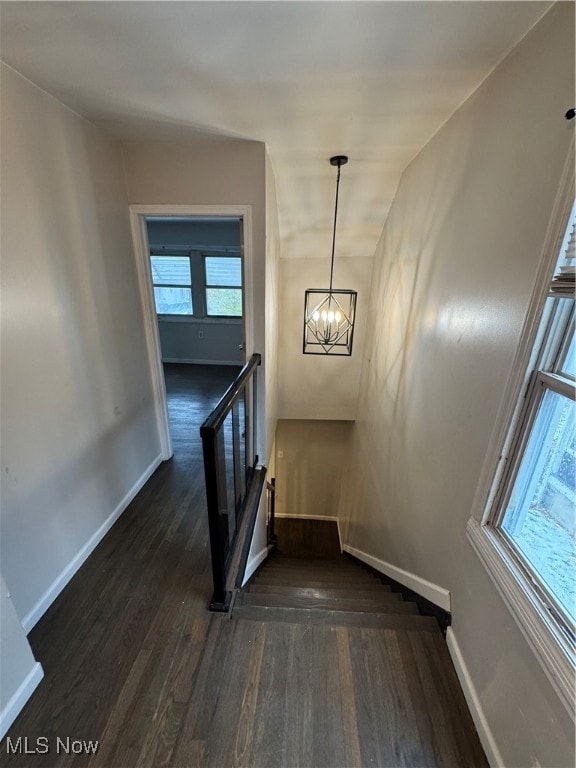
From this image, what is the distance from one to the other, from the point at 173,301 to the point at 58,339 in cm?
505

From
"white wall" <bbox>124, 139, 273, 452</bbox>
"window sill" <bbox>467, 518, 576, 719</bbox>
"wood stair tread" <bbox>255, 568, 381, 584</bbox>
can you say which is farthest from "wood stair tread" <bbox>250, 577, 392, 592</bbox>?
"white wall" <bbox>124, 139, 273, 452</bbox>

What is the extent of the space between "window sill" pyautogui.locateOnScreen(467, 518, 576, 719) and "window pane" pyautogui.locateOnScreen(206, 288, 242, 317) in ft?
18.7

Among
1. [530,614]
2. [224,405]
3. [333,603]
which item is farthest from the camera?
[333,603]

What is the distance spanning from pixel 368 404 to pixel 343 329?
1084 mm

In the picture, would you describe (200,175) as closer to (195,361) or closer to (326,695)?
(326,695)

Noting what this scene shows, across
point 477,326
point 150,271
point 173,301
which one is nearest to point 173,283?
point 173,301

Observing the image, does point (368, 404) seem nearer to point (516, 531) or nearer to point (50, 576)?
point (516, 531)

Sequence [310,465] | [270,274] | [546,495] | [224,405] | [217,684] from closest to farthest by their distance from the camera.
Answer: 1. [546,495]
2. [217,684]
3. [224,405]
4. [270,274]
5. [310,465]

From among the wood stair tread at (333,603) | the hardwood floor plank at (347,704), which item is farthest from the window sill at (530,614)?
the wood stair tread at (333,603)

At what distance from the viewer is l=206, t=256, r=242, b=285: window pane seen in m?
6.11

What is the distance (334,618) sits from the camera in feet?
5.39

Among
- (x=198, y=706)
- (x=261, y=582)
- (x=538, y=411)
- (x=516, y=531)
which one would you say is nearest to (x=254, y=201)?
(x=538, y=411)

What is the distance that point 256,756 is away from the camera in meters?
1.13

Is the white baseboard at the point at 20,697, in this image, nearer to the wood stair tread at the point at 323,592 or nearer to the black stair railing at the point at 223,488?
the black stair railing at the point at 223,488
